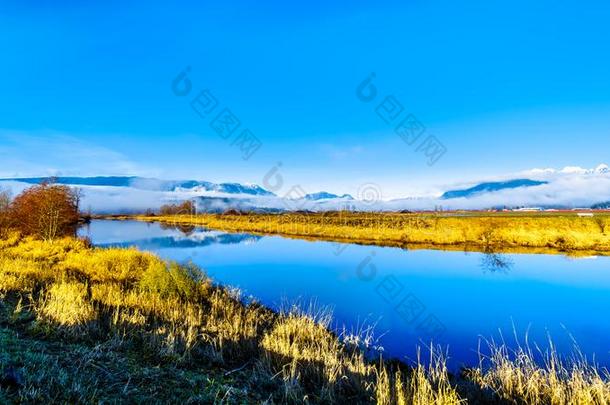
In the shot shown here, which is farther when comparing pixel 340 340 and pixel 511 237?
pixel 511 237

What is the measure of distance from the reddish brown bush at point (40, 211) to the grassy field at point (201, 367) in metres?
19.2

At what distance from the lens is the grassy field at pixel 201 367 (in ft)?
16.3

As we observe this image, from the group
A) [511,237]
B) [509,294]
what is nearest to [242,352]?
[509,294]

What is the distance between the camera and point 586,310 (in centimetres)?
1548

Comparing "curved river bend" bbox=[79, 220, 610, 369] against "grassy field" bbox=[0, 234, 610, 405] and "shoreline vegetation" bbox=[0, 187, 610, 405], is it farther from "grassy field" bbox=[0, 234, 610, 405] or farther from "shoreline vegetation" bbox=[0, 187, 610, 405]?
"grassy field" bbox=[0, 234, 610, 405]

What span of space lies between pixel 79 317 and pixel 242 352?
3.40 metres

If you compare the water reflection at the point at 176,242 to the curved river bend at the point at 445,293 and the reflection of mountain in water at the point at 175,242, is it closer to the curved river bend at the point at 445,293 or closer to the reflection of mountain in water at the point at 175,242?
the reflection of mountain in water at the point at 175,242

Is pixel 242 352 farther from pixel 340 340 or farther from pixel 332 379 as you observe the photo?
pixel 340 340

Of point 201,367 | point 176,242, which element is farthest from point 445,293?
point 176,242

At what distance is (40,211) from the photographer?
28.2 meters

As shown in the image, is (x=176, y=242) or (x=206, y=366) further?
(x=176, y=242)

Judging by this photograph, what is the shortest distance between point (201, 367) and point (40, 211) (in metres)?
27.5

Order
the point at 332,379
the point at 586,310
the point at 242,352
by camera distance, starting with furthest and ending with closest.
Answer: the point at 586,310 → the point at 242,352 → the point at 332,379

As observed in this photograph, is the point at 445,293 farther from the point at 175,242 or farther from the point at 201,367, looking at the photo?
the point at 175,242
